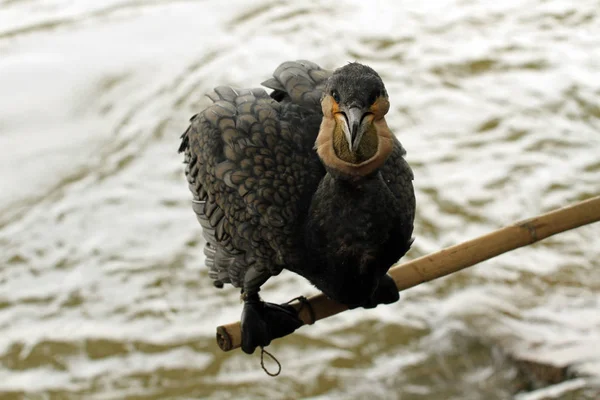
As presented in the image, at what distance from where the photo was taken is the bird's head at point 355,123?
261 cm

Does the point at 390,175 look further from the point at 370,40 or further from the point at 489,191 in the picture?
the point at 370,40

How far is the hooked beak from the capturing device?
8.38 feet

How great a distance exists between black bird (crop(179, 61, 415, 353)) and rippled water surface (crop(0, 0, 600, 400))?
1840 mm

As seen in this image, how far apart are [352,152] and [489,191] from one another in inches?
151

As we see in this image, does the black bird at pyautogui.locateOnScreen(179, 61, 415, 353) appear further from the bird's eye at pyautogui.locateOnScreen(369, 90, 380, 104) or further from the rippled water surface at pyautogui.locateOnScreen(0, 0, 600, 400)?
the rippled water surface at pyautogui.locateOnScreen(0, 0, 600, 400)

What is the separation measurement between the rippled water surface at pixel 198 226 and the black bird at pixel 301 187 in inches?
72.4

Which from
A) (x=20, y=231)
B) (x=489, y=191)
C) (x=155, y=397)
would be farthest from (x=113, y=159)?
(x=489, y=191)

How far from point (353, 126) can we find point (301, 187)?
0.61m

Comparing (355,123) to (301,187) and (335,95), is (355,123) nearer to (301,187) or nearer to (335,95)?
(335,95)

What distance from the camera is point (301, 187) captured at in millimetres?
3127

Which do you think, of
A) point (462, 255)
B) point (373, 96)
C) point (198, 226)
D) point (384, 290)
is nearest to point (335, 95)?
point (373, 96)

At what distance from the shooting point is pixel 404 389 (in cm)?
498

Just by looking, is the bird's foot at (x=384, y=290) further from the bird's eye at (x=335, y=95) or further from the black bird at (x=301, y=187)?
the bird's eye at (x=335, y=95)

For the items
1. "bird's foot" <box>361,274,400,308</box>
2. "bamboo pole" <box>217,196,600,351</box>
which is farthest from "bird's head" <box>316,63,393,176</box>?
"bird's foot" <box>361,274,400,308</box>
